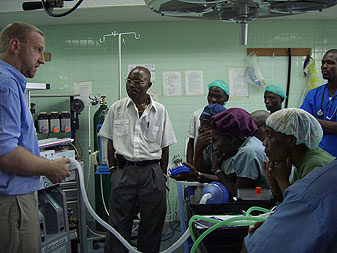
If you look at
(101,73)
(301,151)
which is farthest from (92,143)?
(301,151)

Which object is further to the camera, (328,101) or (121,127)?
(121,127)

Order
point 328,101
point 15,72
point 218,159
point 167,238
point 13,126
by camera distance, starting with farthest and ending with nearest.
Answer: point 167,238
point 328,101
point 218,159
point 15,72
point 13,126

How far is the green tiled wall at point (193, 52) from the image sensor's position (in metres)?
4.29

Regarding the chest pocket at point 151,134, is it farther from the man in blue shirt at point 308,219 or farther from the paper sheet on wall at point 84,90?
the man in blue shirt at point 308,219

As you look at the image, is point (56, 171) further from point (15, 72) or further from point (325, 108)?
point (325, 108)

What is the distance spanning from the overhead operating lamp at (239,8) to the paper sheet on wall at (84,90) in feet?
10.4

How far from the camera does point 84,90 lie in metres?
4.35

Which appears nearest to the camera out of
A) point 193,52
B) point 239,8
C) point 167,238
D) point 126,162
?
point 239,8

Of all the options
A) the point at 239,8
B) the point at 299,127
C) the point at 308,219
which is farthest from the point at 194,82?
the point at 308,219

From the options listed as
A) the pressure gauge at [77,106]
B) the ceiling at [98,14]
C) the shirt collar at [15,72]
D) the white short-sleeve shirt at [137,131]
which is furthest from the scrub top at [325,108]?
the pressure gauge at [77,106]

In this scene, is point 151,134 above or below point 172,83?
below

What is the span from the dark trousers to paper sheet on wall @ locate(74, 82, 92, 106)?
1.82 metres

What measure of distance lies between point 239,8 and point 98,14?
303 centimetres

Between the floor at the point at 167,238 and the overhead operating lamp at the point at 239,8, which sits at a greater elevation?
the overhead operating lamp at the point at 239,8
